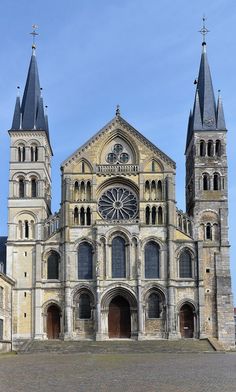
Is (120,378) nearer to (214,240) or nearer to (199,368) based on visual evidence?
(199,368)

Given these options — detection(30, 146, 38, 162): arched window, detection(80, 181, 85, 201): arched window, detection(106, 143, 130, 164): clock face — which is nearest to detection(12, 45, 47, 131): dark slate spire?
detection(30, 146, 38, 162): arched window

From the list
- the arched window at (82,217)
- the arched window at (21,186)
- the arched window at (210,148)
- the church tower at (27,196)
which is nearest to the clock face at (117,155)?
the arched window at (82,217)

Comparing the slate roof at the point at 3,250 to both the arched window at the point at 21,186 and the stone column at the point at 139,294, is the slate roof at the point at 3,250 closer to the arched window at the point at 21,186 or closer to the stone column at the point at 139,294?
the arched window at the point at 21,186

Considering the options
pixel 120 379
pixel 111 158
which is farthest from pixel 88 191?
pixel 120 379

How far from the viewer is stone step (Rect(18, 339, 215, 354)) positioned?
196 ft

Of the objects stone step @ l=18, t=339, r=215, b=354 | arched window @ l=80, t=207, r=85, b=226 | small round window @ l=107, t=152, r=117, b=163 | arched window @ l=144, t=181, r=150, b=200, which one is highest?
small round window @ l=107, t=152, r=117, b=163

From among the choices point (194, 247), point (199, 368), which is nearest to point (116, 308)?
point (194, 247)

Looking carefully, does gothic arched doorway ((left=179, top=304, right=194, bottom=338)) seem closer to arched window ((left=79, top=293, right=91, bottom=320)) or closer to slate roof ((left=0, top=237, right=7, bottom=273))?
arched window ((left=79, top=293, right=91, bottom=320))

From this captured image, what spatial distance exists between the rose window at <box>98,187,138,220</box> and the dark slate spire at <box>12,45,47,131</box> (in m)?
9.36

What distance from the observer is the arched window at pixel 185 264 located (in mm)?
66750

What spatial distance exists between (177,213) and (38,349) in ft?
60.0

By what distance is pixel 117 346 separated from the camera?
199 feet

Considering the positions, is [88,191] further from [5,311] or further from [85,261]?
[5,311]

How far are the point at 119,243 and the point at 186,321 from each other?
9520mm
